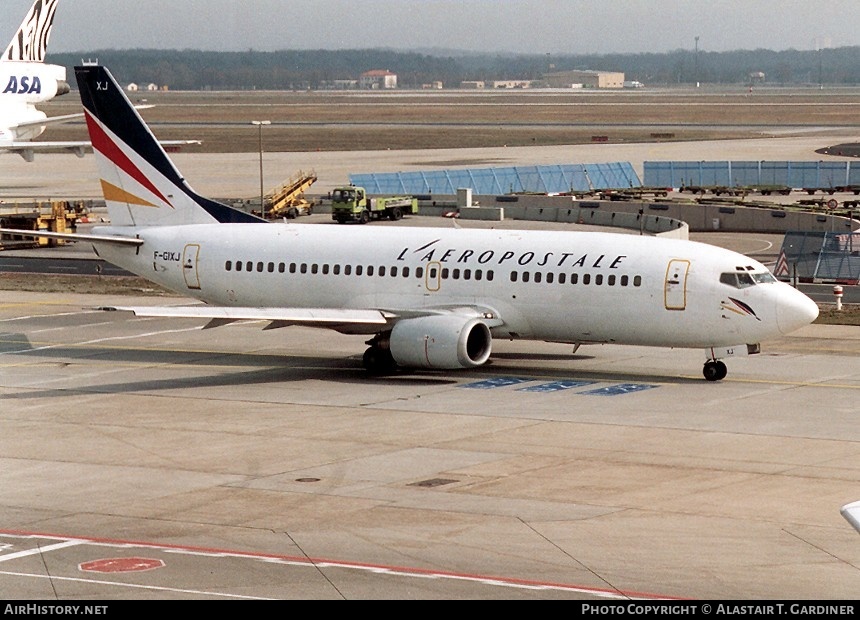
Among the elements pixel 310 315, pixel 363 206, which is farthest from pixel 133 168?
pixel 363 206

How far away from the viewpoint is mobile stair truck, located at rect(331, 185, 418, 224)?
96500mm

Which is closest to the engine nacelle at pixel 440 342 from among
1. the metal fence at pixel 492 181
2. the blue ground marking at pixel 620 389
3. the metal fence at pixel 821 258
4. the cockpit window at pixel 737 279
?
the blue ground marking at pixel 620 389

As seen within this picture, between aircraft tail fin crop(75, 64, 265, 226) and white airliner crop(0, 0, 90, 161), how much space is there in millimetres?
64518

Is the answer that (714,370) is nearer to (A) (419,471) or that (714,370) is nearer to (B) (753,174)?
(A) (419,471)

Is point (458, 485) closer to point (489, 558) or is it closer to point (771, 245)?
point (489, 558)

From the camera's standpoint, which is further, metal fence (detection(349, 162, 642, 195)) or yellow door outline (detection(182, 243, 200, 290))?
metal fence (detection(349, 162, 642, 195))

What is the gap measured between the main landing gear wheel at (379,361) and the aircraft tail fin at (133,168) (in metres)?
8.21

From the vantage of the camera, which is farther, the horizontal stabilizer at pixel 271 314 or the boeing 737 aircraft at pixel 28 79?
the boeing 737 aircraft at pixel 28 79

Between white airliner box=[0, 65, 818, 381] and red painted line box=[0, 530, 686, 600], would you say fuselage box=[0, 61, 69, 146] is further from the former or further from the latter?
red painted line box=[0, 530, 686, 600]

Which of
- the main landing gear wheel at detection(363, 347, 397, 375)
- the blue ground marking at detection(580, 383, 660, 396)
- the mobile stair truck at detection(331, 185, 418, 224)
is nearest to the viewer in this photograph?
the blue ground marking at detection(580, 383, 660, 396)

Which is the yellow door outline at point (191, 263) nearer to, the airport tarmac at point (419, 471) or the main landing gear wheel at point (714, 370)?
the airport tarmac at point (419, 471)

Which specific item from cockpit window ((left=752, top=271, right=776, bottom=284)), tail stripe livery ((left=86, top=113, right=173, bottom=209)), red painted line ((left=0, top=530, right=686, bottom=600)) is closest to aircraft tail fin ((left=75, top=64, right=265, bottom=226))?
tail stripe livery ((left=86, top=113, right=173, bottom=209))

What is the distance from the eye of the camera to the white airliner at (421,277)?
139 feet

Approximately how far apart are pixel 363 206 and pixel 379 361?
53171 millimetres
